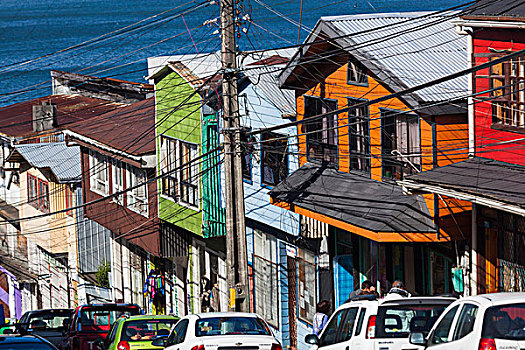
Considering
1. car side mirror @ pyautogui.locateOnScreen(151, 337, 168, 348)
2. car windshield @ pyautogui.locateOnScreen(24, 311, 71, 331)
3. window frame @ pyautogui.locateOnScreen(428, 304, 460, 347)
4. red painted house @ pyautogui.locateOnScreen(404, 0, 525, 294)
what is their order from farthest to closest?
1. car windshield @ pyautogui.locateOnScreen(24, 311, 71, 331)
2. red painted house @ pyautogui.locateOnScreen(404, 0, 525, 294)
3. car side mirror @ pyautogui.locateOnScreen(151, 337, 168, 348)
4. window frame @ pyautogui.locateOnScreen(428, 304, 460, 347)

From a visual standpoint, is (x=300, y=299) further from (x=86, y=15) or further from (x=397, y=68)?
(x=86, y=15)

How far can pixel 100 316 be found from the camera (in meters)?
22.7

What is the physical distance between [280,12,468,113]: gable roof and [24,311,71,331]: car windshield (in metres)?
10.0

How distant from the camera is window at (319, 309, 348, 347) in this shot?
14234mm

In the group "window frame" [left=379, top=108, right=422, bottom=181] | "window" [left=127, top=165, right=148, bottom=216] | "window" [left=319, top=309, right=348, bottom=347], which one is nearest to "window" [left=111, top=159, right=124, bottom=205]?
"window" [left=127, top=165, right=148, bottom=216]

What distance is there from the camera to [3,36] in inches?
5787

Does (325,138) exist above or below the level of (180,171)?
above

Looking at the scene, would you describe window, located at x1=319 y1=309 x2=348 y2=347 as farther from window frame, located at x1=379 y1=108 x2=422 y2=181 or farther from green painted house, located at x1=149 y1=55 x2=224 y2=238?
green painted house, located at x1=149 y1=55 x2=224 y2=238

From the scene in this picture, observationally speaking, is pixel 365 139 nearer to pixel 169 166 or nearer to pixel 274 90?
pixel 274 90

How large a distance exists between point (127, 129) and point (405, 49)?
1747 cm

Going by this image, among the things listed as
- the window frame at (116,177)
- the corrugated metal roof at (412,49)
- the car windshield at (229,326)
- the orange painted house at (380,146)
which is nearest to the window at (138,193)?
the window frame at (116,177)

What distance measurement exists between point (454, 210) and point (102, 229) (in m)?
24.8

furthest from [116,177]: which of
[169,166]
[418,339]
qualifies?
[418,339]

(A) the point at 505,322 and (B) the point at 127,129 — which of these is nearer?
(A) the point at 505,322
